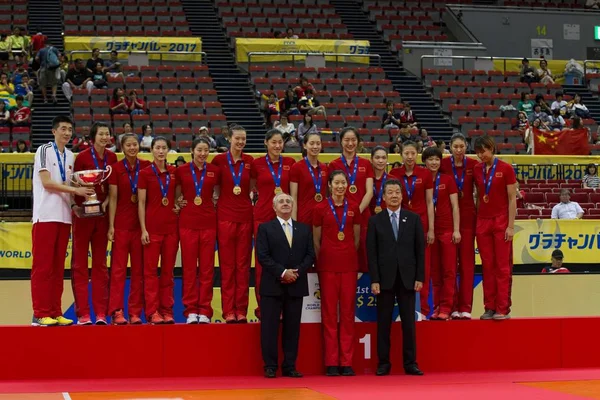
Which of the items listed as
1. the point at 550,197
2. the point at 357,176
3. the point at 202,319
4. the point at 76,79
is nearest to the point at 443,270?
the point at 357,176

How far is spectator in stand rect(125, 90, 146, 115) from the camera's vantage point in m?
22.8

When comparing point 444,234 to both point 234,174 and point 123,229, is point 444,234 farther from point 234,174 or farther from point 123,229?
point 123,229

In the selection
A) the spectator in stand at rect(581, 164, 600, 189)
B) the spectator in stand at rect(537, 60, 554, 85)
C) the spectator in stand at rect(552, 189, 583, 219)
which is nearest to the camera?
the spectator in stand at rect(552, 189, 583, 219)

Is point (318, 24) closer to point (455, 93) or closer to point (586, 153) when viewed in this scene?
point (455, 93)

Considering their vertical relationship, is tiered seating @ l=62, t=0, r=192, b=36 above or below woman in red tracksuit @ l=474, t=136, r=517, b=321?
above

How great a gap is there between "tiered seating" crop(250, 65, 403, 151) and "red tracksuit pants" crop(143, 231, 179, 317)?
42.7 feet

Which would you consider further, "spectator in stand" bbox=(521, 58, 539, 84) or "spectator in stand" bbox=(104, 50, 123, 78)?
"spectator in stand" bbox=(521, 58, 539, 84)

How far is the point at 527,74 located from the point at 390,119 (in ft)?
22.3

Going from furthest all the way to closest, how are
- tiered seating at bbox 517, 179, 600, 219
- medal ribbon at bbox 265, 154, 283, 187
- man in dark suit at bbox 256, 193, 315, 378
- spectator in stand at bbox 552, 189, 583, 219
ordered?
tiered seating at bbox 517, 179, 600, 219, spectator in stand at bbox 552, 189, 583, 219, medal ribbon at bbox 265, 154, 283, 187, man in dark suit at bbox 256, 193, 315, 378

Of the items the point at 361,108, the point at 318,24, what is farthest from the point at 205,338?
the point at 318,24

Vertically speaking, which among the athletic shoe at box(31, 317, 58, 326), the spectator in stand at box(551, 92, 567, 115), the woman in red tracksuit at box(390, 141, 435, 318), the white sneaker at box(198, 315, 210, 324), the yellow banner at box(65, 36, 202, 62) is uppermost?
the yellow banner at box(65, 36, 202, 62)

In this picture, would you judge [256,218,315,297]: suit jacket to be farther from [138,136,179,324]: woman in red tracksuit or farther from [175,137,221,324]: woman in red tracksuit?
[138,136,179,324]: woman in red tracksuit

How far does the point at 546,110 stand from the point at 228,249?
59.3ft

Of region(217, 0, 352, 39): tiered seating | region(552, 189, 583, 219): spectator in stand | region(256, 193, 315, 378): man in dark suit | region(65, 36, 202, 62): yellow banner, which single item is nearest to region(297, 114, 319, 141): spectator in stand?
region(552, 189, 583, 219): spectator in stand
